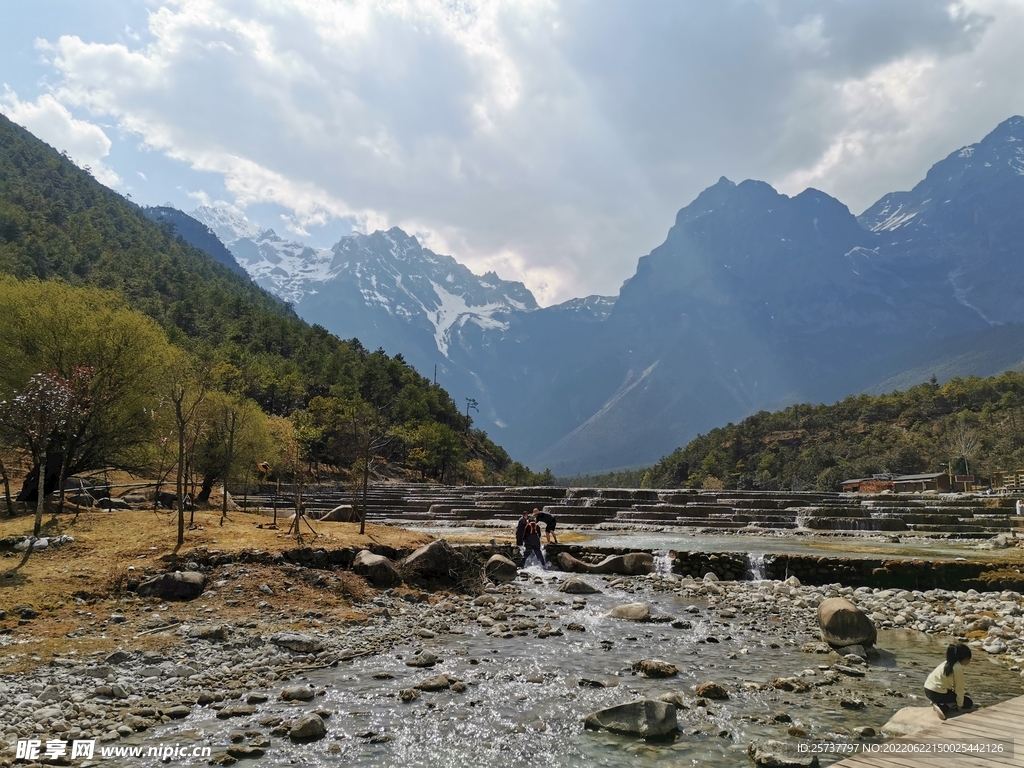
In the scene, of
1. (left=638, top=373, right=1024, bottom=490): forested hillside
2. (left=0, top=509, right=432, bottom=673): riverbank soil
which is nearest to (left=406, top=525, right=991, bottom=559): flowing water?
(left=0, top=509, right=432, bottom=673): riverbank soil

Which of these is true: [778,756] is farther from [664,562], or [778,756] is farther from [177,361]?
[177,361]

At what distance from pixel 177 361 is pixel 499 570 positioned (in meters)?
21.2

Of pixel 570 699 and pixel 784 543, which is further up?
pixel 570 699

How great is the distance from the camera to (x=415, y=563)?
60.3 ft

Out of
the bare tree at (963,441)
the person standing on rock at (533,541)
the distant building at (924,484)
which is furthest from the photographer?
the bare tree at (963,441)

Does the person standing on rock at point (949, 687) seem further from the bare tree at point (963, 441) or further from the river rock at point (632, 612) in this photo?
the bare tree at point (963, 441)

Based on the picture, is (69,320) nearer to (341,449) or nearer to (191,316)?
(341,449)

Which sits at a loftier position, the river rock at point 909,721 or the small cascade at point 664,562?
the river rock at point 909,721

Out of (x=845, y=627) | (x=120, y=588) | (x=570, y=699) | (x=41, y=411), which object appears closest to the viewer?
(x=570, y=699)

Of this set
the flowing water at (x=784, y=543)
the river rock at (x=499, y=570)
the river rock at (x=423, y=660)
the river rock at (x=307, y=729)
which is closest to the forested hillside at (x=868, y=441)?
the flowing water at (x=784, y=543)

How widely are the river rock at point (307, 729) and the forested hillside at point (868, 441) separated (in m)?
98.9

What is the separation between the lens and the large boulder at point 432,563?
18.3 meters

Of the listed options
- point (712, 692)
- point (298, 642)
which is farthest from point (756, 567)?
point (298, 642)

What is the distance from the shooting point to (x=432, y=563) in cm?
1866
